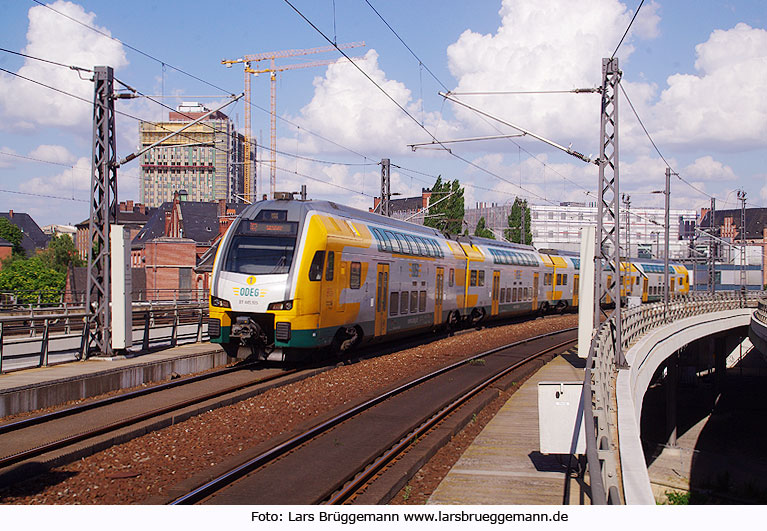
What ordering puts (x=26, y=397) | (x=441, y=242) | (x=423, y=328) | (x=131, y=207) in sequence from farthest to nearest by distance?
(x=131, y=207) → (x=441, y=242) → (x=423, y=328) → (x=26, y=397)

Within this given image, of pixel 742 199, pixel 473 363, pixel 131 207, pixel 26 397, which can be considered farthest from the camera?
pixel 131 207

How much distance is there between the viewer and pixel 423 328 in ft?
86.0

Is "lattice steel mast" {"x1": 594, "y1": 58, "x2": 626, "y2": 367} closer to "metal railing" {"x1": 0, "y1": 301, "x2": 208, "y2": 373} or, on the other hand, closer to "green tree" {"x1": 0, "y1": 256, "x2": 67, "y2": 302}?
"metal railing" {"x1": 0, "y1": 301, "x2": 208, "y2": 373}

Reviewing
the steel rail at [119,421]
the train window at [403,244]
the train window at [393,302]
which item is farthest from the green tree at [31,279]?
the steel rail at [119,421]

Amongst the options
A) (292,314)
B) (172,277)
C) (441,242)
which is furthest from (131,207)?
(292,314)

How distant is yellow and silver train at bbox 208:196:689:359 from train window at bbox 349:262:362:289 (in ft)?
0.08

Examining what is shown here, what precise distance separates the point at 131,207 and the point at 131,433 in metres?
141

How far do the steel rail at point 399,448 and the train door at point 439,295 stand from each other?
8.22m

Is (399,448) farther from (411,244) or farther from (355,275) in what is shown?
(411,244)

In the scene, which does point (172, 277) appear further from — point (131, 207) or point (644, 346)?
point (131, 207)

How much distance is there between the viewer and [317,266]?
703 inches

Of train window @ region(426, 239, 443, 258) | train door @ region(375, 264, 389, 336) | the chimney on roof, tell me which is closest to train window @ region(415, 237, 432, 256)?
train window @ region(426, 239, 443, 258)

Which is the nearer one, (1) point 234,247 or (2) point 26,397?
(2) point 26,397

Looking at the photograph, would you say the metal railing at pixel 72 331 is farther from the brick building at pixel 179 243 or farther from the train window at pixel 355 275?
the brick building at pixel 179 243
